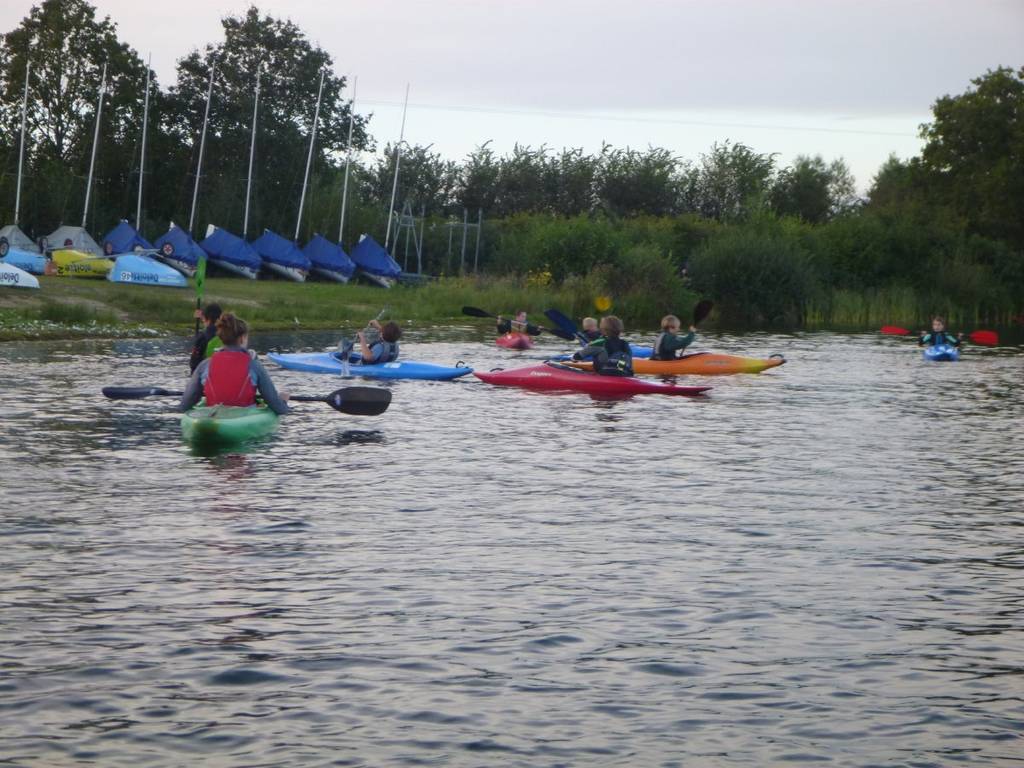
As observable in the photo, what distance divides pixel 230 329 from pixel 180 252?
117ft

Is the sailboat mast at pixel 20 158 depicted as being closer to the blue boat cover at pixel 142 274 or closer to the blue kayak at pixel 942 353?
the blue boat cover at pixel 142 274

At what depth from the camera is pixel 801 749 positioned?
5812 millimetres

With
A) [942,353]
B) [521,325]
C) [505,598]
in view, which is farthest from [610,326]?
[942,353]

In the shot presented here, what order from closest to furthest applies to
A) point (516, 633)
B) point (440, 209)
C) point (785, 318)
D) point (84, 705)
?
point (84, 705) < point (516, 633) < point (785, 318) < point (440, 209)

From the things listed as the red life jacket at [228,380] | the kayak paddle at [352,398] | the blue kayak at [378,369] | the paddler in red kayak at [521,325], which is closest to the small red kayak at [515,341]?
the paddler in red kayak at [521,325]

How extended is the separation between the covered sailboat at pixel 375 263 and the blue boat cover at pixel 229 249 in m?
4.25

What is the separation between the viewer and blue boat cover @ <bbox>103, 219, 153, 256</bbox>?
160 ft

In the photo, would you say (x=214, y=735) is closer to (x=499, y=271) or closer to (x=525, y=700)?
(x=525, y=700)

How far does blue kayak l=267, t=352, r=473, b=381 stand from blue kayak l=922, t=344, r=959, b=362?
44.2 ft

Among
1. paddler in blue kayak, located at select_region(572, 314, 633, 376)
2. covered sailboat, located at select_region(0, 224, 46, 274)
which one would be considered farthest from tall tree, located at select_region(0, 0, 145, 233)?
paddler in blue kayak, located at select_region(572, 314, 633, 376)

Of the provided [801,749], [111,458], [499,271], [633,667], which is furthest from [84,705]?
[499,271]

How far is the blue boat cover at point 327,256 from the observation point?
171ft

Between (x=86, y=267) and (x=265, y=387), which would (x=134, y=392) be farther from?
(x=86, y=267)

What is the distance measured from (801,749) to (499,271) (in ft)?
158
